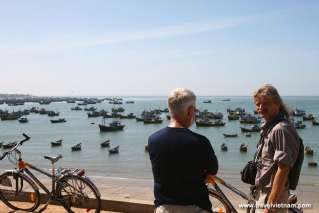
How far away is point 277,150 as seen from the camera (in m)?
3.47

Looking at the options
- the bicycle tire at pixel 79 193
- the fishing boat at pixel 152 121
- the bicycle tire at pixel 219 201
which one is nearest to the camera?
the bicycle tire at pixel 219 201

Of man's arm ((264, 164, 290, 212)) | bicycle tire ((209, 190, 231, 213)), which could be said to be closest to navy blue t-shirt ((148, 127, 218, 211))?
man's arm ((264, 164, 290, 212))

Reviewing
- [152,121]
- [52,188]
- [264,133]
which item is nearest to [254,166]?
[264,133]

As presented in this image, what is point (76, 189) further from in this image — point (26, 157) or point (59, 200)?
point (26, 157)

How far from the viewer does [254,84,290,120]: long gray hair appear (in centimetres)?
367

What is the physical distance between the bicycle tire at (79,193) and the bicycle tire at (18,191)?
594mm

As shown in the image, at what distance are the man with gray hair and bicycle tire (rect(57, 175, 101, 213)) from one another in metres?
2.53

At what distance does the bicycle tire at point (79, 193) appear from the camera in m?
5.66

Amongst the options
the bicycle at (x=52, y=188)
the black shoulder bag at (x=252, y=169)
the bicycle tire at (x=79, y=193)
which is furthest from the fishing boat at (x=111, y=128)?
the black shoulder bag at (x=252, y=169)

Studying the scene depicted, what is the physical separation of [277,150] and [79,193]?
3199mm

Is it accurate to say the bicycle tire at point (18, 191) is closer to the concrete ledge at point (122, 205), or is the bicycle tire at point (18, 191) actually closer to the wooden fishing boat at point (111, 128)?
the concrete ledge at point (122, 205)

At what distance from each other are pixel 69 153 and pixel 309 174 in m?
25.3

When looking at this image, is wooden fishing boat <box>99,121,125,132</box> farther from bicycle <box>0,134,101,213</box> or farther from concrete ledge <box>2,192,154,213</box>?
concrete ledge <box>2,192,154,213</box>

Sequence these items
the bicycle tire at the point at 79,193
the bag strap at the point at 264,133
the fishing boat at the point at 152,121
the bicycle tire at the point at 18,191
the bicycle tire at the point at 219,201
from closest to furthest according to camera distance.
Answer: the bag strap at the point at 264,133 → the bicycle tire at the point at 219,201 → the bicycle tire at the point at 79,193 → the bicycle tire at the point at 18,191 → the fishing boat at the point at 152,121
